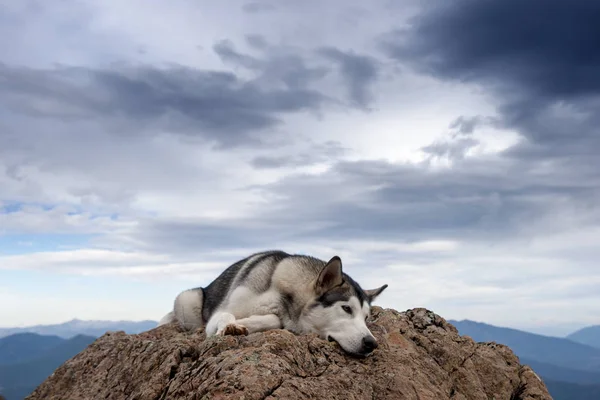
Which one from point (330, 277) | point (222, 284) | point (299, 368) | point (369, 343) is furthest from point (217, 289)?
point (299, 368)

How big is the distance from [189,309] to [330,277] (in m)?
6.44

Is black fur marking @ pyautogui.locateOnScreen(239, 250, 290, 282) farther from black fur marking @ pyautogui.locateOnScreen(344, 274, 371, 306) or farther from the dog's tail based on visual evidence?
the dog's tail

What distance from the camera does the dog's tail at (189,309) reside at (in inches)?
652

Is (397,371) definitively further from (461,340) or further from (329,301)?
(461,340)

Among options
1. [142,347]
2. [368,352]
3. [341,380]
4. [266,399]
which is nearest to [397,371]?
[368,352]

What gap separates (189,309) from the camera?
16797 mm

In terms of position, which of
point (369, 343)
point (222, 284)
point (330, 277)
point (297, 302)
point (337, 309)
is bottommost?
point (369, 343)

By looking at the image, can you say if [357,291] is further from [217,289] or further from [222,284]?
[217,289]

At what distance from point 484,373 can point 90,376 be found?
9348 mm

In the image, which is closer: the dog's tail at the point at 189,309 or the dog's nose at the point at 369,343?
the dog's nose at the point at 369,343

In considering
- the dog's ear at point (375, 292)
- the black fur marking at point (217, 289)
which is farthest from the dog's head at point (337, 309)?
the black fur marking at point (217, 289)

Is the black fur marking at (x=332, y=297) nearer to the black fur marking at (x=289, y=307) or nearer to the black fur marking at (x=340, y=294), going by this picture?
the black fur marking at (x=340, y=294)

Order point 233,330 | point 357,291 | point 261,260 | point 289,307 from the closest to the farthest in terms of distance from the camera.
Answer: point 233,330 → point 357,291 → point 289,307 → point 261,260

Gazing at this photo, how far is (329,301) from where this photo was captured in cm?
1184
